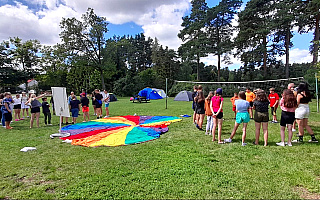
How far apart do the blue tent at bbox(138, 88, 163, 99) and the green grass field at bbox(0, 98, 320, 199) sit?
68.8 feet

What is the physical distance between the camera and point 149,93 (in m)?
26.5

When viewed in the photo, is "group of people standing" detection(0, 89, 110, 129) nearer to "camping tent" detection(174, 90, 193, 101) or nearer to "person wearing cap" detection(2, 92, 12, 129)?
"person wearing cap" detection(2, 92, 12, 129)

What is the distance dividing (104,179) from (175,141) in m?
2.82

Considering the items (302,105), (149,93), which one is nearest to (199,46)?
(149,93)

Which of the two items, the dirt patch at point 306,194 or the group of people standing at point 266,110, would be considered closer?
the dirt patch at point 306,194

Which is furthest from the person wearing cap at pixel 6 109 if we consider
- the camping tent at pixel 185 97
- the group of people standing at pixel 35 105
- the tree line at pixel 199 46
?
the tree line at pixel 199 46

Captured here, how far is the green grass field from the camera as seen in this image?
288 cm

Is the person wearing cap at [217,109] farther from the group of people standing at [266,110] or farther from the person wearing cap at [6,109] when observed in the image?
the person wearing cap at [6,109]

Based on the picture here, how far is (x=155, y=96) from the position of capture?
27109mm

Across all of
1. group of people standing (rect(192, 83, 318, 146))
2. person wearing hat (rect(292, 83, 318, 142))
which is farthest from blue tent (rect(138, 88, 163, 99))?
person wearing hat (rect(292, 83, 318, 142))

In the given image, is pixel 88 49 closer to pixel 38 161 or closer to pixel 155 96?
pixel 155 96

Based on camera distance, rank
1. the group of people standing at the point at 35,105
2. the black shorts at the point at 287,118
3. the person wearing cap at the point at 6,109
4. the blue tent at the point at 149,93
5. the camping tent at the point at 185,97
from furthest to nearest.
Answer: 1. the blue tent at the point at 149,93
2. the camping tent at the point at 185,97
3. the group of people standing at the point at 35,105
4. the person wearing cap at the point at 6,109
5. the black shorts at the point at 287,118

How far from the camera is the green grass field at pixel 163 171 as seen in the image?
9.44 feet

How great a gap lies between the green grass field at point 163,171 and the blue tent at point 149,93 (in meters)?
21.0
